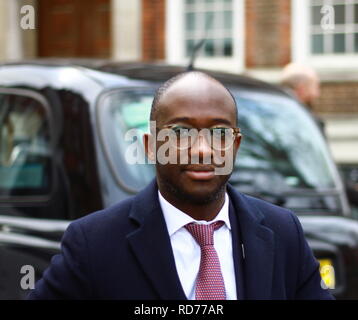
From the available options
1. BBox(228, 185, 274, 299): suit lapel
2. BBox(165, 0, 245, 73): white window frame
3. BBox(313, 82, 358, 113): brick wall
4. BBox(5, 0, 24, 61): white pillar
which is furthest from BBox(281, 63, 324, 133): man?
BBox(5, 0, 24, 61): white pillar

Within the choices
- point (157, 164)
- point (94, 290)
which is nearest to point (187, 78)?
point (157, 164)

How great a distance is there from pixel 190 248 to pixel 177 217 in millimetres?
81

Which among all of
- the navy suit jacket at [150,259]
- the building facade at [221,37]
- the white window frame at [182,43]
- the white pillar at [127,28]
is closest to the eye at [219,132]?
the navy suit jacket at [150,259]

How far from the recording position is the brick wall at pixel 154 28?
45.2 ft

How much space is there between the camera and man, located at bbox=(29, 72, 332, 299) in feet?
6.61

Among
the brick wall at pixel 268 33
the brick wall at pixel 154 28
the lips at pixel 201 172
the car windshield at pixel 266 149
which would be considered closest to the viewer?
the lips at pixel 201 172

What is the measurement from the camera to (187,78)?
2082 millimetres

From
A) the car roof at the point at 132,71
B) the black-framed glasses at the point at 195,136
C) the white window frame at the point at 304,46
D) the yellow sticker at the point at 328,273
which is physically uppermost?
the white window frame at the point at 304,46

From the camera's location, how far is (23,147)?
442 cm

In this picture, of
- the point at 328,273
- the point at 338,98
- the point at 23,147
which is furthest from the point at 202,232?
the point at 338,98

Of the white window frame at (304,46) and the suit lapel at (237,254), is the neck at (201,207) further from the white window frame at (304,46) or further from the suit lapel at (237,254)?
the white window frame at (304,46)

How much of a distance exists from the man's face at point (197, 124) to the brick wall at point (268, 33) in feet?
36.8

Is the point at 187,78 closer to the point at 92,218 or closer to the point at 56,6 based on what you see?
the point at 92,218

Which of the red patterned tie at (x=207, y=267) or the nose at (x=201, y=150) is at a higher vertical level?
the nose at (x=201, y=150)
